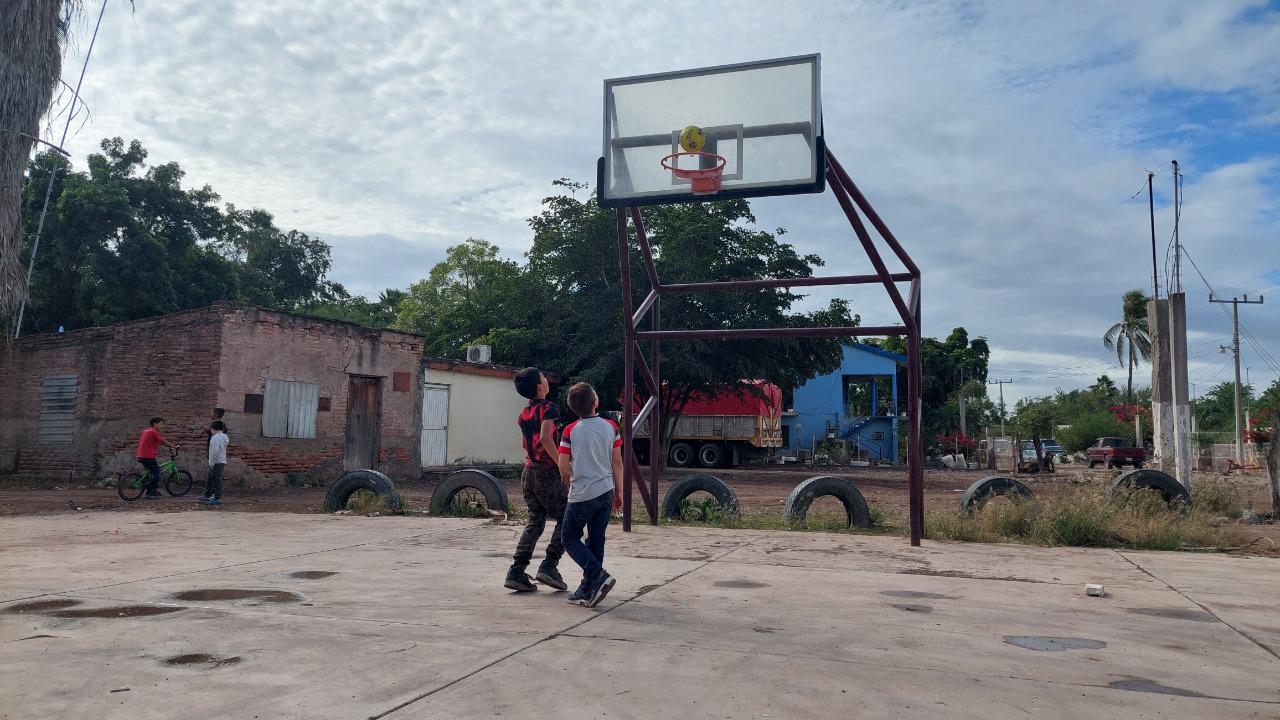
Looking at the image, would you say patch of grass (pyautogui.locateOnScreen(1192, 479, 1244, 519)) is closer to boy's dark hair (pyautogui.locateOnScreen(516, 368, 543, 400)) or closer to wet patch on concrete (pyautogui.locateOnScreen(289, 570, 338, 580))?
boy's dark hair (pyautogui.locateOnScreen(516, 368, 543, 400))

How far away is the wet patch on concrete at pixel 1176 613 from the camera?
5.49 meters

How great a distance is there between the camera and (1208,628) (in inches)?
204

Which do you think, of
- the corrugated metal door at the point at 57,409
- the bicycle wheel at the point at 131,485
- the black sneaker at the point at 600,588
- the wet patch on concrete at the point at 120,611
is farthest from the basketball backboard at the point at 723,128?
the corrugated metal door at the point at 57,409

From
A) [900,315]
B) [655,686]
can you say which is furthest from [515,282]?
[655,686]

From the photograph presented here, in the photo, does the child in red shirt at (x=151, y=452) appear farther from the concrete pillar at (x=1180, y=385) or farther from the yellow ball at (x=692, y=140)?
the concrete pillar at (x=1180, y=385)

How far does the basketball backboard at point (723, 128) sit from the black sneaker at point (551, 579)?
14.4ft

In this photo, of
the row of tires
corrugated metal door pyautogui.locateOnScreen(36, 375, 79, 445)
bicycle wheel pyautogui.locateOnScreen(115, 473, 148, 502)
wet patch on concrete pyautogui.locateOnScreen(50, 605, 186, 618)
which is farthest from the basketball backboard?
corrugated metal door pyautogui.locateOnScreen(36, 375, 79, 445)

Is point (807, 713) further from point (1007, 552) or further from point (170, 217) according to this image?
point (170, 217)

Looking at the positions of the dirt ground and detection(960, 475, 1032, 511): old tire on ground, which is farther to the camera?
the dirt ground

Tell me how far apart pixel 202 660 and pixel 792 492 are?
7.84 m

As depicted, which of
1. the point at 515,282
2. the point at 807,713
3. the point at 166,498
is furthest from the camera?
the point at 515,282

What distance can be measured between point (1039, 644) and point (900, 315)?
16.7ft

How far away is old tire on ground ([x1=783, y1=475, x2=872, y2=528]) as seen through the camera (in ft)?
35.2

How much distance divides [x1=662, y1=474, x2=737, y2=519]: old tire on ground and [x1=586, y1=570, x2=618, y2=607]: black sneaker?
5.82m
